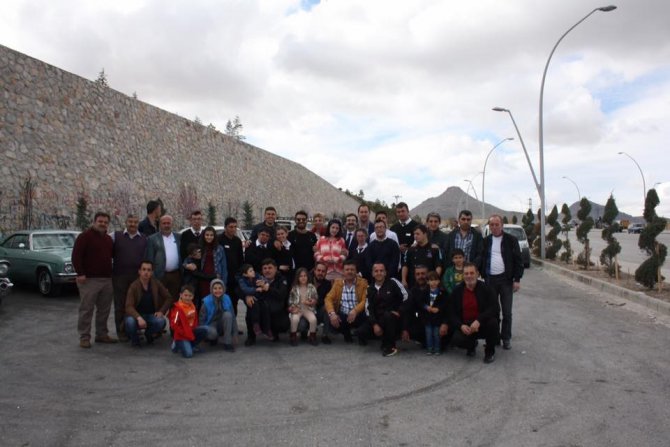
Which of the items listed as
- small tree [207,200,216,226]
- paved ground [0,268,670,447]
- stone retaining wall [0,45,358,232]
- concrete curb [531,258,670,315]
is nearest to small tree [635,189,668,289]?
concrete curb [531,258,670,315]

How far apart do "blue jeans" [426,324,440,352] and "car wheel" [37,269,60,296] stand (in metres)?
8.51

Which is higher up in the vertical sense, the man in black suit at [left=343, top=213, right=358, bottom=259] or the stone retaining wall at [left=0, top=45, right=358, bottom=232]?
the stone retaining wall at [left=0, top=45, right=358, bottom=232]

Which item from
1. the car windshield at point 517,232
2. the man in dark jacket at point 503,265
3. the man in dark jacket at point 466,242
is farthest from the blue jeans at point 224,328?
the car windshield at point 517,232

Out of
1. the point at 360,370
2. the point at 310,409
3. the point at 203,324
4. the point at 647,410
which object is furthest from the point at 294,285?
the point at 647,410

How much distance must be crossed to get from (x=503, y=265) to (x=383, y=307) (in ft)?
5.93

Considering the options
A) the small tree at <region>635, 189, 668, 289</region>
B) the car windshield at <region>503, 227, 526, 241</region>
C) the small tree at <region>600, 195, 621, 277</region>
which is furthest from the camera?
the car windshield at <region>503, 227, 526, 241</region>

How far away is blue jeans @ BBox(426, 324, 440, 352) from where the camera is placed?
6.93 metres

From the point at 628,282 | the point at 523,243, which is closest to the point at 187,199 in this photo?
the point at 523,243

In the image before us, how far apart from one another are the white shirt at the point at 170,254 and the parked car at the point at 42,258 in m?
4.63

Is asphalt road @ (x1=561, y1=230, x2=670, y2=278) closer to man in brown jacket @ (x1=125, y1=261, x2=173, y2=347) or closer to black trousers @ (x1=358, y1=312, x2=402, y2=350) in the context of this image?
black trousers @ (x1=358, y1=312, x2=402, y2=350)

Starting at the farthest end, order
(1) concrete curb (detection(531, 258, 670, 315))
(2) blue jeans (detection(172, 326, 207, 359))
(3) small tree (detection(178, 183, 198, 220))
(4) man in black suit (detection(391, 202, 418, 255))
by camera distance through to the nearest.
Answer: (3) small tree (detection(178, 183, 198, 220)) < (1) concrete curb (detection(531, 258, 670, 315)) < (4) man in black suit (detection(391, 202, 418, 255)) < (2) blue jeans (detection(172, 326, 207, 359))

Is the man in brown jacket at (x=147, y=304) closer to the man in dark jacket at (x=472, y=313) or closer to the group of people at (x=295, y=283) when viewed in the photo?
the group of people at (x=295, y=283)

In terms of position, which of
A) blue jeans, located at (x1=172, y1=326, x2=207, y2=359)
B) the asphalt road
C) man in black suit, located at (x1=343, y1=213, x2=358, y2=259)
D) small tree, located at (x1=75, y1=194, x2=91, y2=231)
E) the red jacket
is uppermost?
small tree, located at (x1=75, y1=194, x2=91, y2=231)

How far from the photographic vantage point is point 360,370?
6.18 m
